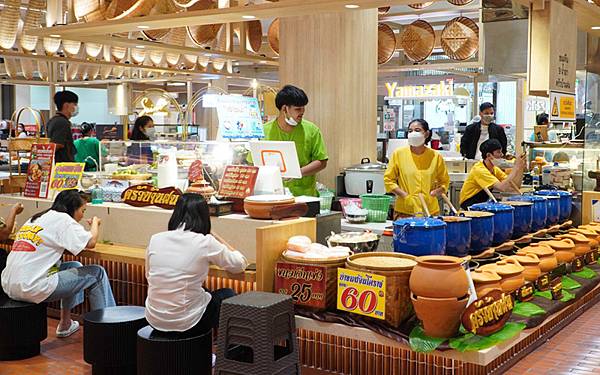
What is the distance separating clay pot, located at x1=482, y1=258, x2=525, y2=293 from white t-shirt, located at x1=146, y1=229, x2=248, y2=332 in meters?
1.42

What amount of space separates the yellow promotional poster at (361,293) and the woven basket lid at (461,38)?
223 inches

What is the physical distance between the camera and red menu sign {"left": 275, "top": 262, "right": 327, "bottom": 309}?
151 inches

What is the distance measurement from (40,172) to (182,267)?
106 inches

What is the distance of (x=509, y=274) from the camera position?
3770 mm

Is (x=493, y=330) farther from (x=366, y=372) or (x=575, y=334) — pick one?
(x=575, y=334)

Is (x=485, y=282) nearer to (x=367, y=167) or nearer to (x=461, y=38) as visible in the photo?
(x=367, y=167)

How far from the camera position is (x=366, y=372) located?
3.86 metres

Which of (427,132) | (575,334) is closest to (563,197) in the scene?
(427,132)

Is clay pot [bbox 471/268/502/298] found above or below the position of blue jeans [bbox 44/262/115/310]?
above

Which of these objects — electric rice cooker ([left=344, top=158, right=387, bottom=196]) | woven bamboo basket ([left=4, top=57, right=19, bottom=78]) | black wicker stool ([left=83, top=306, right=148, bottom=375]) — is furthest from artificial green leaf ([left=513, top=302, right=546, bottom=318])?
woven bamboo basket ([left=4, top=57, right=19, bottom=78])

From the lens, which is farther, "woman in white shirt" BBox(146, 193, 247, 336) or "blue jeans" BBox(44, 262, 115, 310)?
"blue jeans" BBox(44, 262, 115, 310)

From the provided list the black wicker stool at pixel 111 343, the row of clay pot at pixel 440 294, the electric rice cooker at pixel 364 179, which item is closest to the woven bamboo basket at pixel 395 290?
the row of clay pot at pixel 440 294

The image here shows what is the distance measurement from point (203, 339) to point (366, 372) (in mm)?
865

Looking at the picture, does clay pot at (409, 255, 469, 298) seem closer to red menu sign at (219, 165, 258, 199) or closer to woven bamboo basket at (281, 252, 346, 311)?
woven bamboo basket at (281, 252, 346, 311)
